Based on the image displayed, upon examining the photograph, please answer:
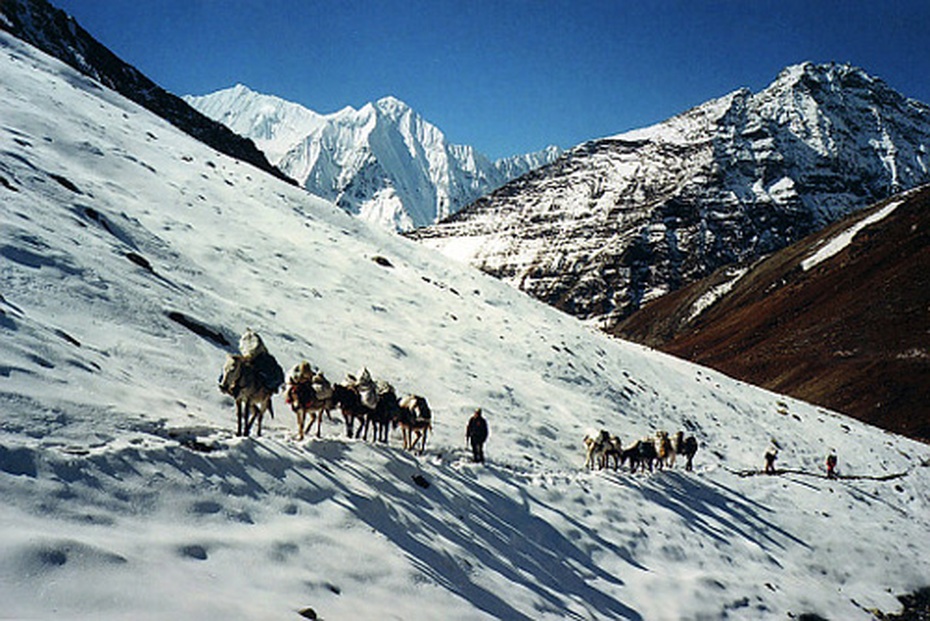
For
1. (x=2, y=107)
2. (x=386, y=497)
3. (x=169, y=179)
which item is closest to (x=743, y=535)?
(x=386, y=497)

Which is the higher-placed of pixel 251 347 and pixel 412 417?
pixel 251 347

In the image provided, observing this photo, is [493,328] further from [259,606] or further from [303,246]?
[259,606]

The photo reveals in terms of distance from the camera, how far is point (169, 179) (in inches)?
1109

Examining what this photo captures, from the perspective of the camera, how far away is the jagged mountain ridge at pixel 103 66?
60.5 meters

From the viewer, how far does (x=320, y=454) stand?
37.4 feet

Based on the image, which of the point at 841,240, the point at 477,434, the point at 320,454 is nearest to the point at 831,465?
the point at 477,434

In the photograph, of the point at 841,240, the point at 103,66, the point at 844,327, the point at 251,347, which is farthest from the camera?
the point at 841,240

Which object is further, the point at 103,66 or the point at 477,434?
the point at 103,66

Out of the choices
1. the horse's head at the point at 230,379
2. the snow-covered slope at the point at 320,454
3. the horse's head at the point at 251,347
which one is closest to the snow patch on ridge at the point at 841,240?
the snow-covered slope at the point at 320,454

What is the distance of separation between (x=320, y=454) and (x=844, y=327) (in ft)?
262

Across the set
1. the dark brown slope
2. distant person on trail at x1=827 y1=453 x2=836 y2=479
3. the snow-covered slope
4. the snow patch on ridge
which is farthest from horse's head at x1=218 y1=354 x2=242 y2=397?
the snow patch on ridge

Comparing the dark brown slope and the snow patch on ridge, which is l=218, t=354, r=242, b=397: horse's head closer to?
the dark brown slope

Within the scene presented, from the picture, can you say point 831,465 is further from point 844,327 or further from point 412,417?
point 844,327

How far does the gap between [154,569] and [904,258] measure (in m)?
98.0
